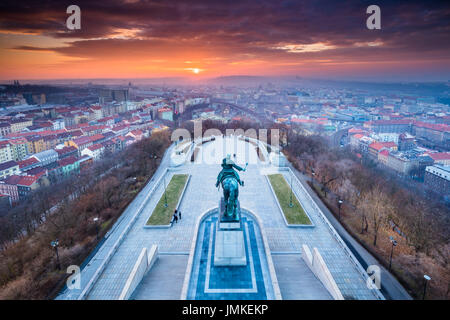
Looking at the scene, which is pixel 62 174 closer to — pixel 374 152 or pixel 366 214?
pixel 366 214

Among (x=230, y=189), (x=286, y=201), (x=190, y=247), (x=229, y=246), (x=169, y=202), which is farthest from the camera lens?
(x=169, y=202)

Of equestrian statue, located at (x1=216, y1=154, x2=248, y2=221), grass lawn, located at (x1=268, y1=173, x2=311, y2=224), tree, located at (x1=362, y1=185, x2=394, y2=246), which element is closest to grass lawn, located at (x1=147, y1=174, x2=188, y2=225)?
equestrian statue, located at (x1=216, y1=154, x2=248, y2=221)

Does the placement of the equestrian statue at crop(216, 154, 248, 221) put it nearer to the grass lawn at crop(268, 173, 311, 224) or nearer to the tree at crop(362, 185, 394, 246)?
the grass lawn at crop(268, 173, 311, 224)

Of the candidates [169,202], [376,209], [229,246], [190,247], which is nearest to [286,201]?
[376,209]

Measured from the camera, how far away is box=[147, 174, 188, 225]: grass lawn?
17.5 m

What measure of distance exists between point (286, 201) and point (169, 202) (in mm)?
8627

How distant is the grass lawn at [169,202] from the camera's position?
17.5 m

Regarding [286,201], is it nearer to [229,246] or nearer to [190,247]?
[190,247]

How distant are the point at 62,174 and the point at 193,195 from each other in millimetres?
22302

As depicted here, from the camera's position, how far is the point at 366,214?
18.7 metres

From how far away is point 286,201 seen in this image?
771 inches

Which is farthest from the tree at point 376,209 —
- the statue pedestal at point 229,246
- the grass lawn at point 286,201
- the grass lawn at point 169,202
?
the grass lawn at point 169,202
